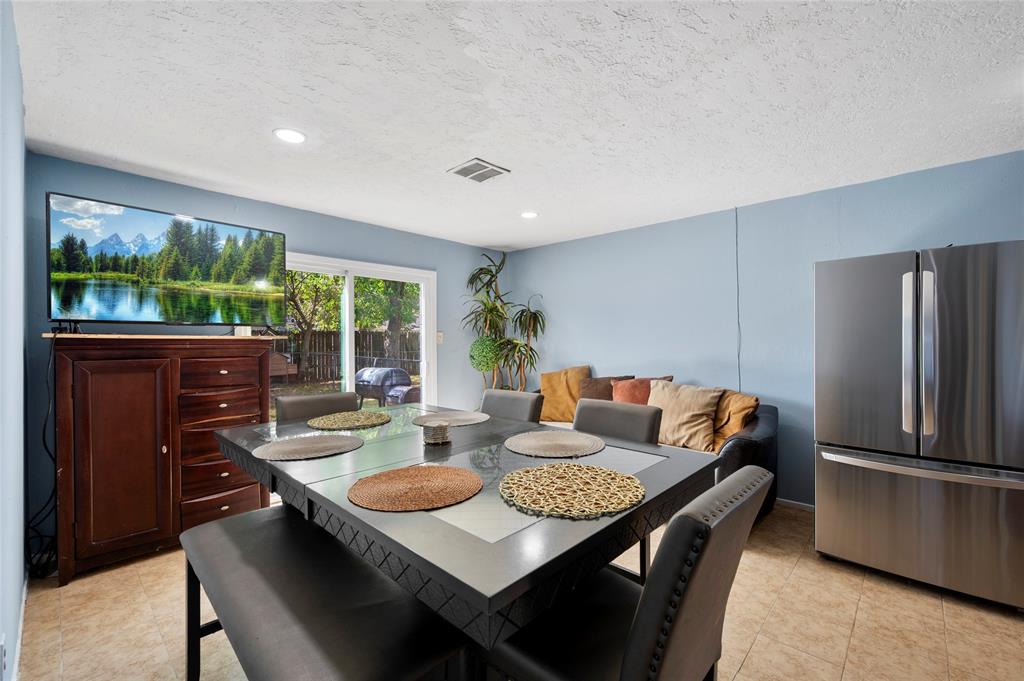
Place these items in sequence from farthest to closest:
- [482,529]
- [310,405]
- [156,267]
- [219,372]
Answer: [219,372] < [156,267] < [310,405] < [482,529]

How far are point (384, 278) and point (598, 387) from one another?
229 cm

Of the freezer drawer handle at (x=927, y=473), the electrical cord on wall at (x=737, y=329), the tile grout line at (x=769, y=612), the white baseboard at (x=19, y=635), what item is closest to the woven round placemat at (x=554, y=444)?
the tile grout line at (x=769, y=612)

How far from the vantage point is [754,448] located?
8.52ft

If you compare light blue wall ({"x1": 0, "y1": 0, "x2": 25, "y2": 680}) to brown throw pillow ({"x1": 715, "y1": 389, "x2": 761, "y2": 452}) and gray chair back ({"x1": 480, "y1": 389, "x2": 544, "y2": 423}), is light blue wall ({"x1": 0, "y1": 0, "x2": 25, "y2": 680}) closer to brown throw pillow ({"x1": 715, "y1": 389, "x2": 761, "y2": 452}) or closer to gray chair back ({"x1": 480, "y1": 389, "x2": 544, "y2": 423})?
A: gray chair back ({"x1": 480, "y1": 389, "x2": 544, "y2": 423})

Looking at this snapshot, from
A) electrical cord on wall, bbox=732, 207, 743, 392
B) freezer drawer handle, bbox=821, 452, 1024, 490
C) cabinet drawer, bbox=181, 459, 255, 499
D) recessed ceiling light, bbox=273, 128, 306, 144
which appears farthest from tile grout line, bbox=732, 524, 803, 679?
recessed ceiling light, bbox=273, 128, 306, 144

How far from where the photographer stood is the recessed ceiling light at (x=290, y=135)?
2.24 meters

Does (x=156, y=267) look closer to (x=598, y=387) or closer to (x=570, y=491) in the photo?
(x=570, y=491)

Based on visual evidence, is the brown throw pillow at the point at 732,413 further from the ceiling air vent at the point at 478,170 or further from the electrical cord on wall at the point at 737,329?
the ceiling air vent at the point at 478,170

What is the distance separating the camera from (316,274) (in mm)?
3836

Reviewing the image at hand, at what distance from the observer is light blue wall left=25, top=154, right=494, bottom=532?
251 cm

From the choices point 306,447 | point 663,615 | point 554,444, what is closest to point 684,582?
point 663,615

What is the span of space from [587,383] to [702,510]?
10.8 ft

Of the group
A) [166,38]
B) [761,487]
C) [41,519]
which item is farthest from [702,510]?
[41,519]

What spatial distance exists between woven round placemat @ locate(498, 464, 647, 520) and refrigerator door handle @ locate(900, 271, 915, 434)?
195cm
